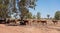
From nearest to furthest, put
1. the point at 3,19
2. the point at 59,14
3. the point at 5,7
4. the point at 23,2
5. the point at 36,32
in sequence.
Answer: the point at 36,32 < the point at 23,2 < the point at 5,7 < the point at 3,19 < the point at 59,14

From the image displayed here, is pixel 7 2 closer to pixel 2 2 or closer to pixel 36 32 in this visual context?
pixel 2 2

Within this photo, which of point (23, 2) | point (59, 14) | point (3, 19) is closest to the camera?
point (23, 2)

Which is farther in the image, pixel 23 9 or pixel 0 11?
pixel 0 11

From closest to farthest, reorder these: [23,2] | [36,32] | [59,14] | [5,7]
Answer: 1. [36,32]
2. [23,2]
3. [5,7]
4. [59,14]

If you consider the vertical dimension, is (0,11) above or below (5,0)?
below

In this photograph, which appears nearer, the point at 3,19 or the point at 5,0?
the point at 5,0

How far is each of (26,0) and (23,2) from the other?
2.90ft

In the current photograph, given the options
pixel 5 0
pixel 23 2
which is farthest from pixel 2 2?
pixel 23 2

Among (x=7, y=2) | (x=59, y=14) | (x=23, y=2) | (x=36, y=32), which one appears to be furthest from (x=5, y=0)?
(x=59, y=14)

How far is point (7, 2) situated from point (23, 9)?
284 inches

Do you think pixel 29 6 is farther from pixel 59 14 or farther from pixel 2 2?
pixel 59 14

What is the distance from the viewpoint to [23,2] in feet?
130

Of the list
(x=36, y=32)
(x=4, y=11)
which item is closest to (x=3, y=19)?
(x=4, y=11)

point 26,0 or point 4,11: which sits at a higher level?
point 26,0
